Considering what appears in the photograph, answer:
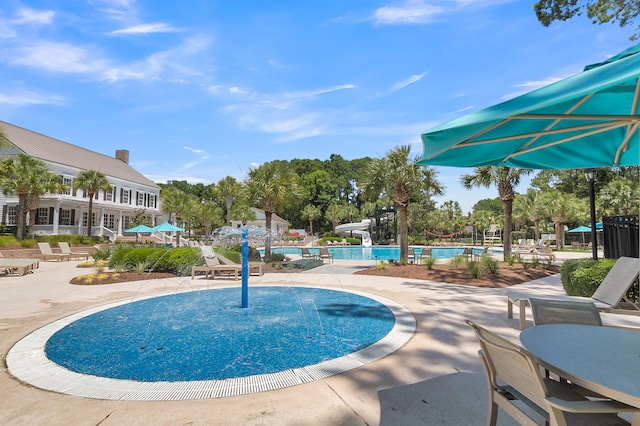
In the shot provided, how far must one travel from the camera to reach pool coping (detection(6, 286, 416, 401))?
12.4 ft

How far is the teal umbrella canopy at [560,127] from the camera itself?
86.6 inches

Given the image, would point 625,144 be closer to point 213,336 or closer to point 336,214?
point 213,336

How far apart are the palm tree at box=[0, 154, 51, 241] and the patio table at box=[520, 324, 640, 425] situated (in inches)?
1309

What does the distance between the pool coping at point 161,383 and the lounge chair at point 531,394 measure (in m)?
2.20

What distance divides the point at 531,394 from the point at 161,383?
4063mm

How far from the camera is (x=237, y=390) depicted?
3.82 meters

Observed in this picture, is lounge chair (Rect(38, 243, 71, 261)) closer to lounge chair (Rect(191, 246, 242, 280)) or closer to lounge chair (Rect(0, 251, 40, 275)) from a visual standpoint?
lounge chair (Rect(0, 251, 40, 275))

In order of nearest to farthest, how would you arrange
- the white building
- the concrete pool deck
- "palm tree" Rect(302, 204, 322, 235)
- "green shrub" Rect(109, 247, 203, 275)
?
1. the concrete pool deck
2. "green shrub" Rect(109, 247, 203, 275)
3. the white building
4. "palm tree" Rect(302, 204, 322, 235)

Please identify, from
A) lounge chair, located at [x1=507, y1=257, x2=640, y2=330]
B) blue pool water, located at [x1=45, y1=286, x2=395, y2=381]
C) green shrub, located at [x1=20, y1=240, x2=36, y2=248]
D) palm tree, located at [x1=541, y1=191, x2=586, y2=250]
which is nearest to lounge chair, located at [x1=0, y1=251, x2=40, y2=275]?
blue pool water, located at [x1=45, y1=286, x2=395, y2=381]

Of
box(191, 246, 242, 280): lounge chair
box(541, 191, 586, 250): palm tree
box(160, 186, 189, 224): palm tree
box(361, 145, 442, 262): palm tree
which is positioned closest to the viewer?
box(191, 246, 242, 280): lounge chair

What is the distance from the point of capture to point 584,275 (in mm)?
8719

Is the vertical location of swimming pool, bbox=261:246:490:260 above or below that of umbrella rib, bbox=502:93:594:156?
below

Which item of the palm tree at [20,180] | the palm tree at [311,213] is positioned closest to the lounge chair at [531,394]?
the palm tree at [20,180]

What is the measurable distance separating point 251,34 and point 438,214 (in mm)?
44257
